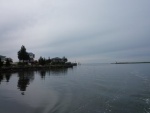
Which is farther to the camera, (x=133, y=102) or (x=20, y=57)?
(x=20, y=57)

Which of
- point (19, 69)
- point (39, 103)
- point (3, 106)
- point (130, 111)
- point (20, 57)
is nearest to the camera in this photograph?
point (130, 111)

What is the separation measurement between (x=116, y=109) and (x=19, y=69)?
265ft

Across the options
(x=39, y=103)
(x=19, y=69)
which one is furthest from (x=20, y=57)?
(x=39, y=103)

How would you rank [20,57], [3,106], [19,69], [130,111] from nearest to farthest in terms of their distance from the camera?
[130,111], [3,106], [19,69], [20,57]

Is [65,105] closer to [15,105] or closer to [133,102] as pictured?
[15,105]

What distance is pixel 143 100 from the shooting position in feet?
73.0

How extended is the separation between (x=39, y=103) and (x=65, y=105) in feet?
9.45

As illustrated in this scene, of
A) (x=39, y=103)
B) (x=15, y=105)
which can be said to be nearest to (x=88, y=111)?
(x=39, y=103)

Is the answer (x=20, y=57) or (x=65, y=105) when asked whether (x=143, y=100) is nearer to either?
(x=65, y=105)

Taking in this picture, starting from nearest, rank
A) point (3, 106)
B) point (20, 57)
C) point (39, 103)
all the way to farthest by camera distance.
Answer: point (3, 106)
point (39, 103)
point (20, 57)

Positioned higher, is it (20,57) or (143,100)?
(20,57)

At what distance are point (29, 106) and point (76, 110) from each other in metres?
4.87

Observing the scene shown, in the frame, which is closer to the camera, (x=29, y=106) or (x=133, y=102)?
(x=29, y=106)

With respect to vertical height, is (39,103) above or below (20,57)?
below
